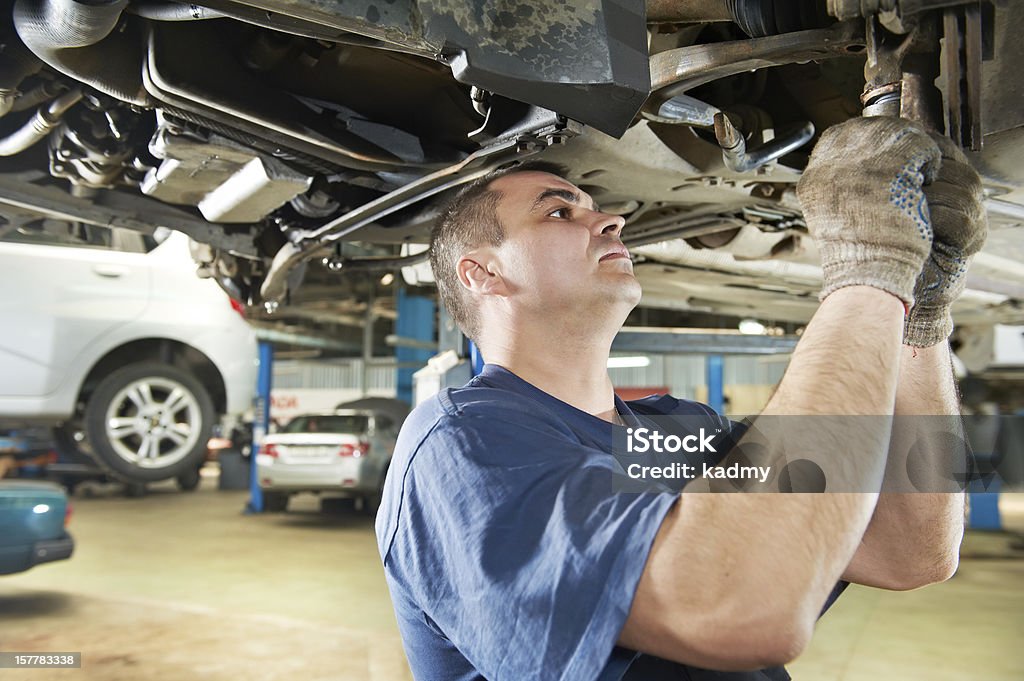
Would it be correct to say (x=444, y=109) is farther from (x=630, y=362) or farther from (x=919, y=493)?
(x=630, y=362)

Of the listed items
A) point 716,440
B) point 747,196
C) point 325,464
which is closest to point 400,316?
point 325,464

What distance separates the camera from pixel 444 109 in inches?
66.3

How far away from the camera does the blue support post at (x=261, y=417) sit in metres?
6.98

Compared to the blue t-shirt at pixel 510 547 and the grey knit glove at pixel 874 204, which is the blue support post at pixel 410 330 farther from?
the grey knit glove at pixel 874 204

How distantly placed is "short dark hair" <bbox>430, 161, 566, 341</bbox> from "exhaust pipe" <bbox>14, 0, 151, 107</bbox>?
1.78 ft

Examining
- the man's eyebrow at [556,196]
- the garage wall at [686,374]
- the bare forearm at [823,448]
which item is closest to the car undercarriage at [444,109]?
the man's eyebrow at [556,196]

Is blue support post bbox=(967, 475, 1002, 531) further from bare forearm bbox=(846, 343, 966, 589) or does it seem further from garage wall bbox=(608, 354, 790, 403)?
garage wall bbox=(608, 354, 790, 403)

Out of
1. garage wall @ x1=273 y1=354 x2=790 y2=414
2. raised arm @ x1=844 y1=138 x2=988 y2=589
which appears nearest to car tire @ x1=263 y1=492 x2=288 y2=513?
garage wall @ x1=273 y1=354 x2=790 y2=414

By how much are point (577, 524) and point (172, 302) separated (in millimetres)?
4017

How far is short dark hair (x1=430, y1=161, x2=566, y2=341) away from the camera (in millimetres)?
1230

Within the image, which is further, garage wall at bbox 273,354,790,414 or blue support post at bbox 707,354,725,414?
garage wall at bbox 273,354,790,414

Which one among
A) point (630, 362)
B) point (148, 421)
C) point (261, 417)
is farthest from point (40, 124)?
point (630, 362)

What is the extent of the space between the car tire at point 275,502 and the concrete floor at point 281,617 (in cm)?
159

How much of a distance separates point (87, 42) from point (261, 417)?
6.26 meters
